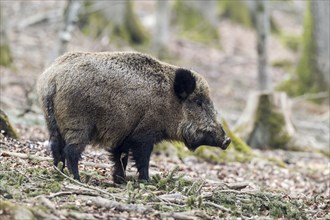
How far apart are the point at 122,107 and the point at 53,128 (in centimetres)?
84

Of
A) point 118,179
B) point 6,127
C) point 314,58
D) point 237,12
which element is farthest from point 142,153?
point 237,12

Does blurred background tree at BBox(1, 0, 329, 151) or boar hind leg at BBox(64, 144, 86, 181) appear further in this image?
blurred background tree at BBox(1, 0, 329, 151)

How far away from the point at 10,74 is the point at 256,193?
1071cm

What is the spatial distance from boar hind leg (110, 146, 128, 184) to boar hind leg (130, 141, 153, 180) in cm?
16

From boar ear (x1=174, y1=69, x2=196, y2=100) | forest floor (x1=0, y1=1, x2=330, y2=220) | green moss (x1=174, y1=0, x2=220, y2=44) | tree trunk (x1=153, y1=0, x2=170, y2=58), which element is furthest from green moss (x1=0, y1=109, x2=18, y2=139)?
green moss (x1=174, y1=0, x2=220, y2=44)

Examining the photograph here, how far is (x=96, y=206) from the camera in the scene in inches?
255

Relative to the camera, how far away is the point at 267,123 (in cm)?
1449

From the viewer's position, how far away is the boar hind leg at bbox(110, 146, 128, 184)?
827 cm

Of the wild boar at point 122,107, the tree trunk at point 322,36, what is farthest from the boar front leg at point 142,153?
the tree trunk at point 322,36

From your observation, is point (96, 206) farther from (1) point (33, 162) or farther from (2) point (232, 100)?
(2) point (232, 100)

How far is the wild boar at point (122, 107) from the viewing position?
761cm

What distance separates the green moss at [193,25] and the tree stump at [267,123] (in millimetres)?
14729

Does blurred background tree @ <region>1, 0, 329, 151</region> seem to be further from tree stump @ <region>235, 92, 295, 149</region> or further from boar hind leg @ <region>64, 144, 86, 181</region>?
boar hind leg @ <region>64, 144, 86, 181</region>

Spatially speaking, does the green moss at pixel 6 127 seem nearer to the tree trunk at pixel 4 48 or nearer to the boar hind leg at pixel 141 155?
the boar hind leg at pixel 141 155
